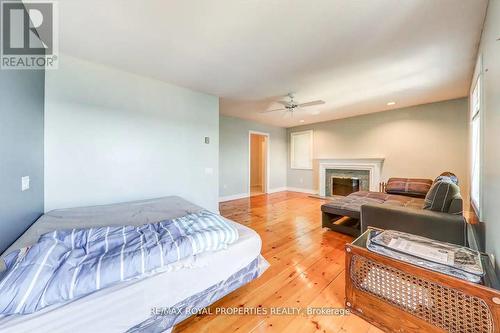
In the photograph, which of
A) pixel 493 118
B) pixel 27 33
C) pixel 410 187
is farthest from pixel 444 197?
pixel 27 33

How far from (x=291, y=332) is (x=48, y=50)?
3.65 meters

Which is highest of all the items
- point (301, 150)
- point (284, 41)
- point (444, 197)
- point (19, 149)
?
point (284, 41)

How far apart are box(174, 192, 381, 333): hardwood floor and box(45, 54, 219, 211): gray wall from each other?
1640 millimetres

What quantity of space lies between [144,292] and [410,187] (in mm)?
4757

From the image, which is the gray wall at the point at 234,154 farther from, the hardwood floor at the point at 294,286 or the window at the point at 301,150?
the hardwood floor at the point at 294,286

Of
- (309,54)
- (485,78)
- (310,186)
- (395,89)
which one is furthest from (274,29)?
(310,186)

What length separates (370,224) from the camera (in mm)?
2291

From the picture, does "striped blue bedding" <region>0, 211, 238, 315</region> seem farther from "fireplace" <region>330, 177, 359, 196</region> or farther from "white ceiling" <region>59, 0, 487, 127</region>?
"fireplace" <region>330, 177, 359, 196</region>

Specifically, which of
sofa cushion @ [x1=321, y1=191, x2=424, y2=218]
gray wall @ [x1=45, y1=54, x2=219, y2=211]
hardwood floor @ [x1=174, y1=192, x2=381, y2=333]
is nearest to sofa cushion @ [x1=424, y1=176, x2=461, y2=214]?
sofa cushion @ [x1=321, y1=191, x2=424, y2=218]

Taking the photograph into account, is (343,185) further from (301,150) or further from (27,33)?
(27,33)

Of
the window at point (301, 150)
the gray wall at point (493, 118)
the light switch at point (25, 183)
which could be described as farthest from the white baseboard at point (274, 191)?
the gray wall at point (493, 118)

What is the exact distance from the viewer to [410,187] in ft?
12.7

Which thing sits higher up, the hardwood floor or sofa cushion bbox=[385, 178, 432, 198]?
sofa cushion bbox=[385, 178, 432, 198]

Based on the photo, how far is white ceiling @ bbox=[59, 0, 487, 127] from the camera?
159 cm
